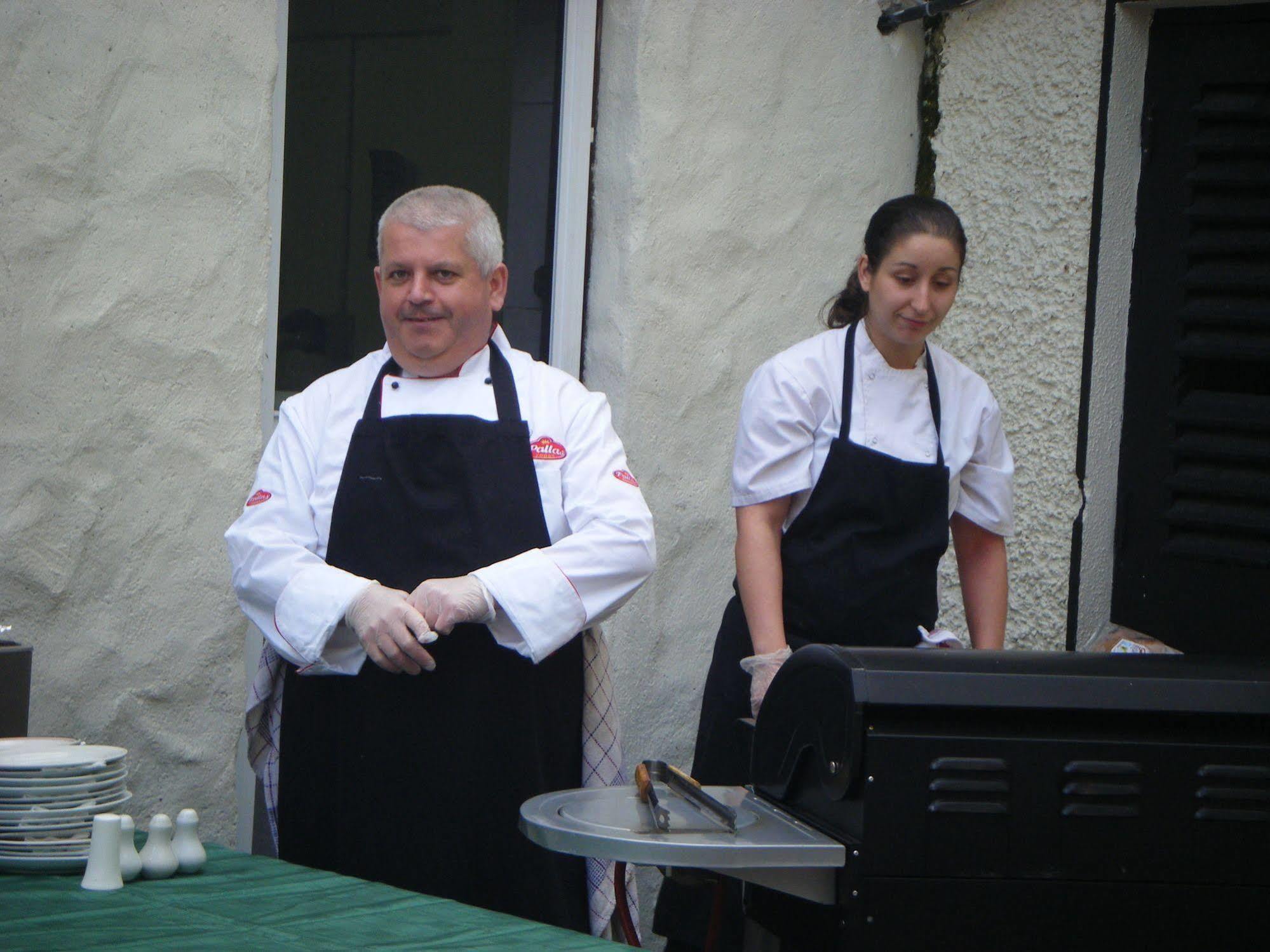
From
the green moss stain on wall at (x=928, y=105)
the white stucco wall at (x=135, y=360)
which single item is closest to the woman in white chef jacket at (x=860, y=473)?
the white stucco wall at (x=135, y=360)

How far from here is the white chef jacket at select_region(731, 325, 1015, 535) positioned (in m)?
2.66

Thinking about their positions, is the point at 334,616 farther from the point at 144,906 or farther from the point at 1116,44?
the point at 1116,44

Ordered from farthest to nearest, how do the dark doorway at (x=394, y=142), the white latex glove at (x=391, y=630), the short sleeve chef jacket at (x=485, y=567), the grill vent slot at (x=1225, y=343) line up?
the grill vent slot at (x=1225, y=343)
the dark doorway at (x=394, y=142)
the short sleeve chef jacket at (x=485, y=567)
the white latex glove at (x=391, y=630)

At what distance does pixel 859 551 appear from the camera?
266 centimetres

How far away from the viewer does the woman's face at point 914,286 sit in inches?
103

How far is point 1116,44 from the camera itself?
3521 millimetres

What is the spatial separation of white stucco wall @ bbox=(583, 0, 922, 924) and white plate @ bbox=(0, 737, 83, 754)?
1714 millimetres

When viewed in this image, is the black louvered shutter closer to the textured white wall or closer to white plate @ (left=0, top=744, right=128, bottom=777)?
the textured white wall

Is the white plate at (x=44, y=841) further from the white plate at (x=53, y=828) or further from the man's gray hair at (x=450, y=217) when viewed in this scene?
the man's gray hair at (x=450, y=217)

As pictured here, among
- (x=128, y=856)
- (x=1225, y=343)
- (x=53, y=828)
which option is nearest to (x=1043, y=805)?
Result: (x=128, y=856)

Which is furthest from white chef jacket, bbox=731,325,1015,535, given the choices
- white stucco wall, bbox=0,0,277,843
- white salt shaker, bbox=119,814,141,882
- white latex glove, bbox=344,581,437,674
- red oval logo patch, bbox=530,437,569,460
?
Answer: white salt shaker, bbox=119,814,141,882

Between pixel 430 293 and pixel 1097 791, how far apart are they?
4.13 feet

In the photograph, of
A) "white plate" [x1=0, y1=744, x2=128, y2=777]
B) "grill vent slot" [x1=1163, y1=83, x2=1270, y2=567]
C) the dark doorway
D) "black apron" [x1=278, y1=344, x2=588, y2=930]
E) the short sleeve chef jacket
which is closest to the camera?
"white plate" [x1=0, y1=744, x2=128, y2=777]

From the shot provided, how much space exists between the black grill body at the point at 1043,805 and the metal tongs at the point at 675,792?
124 millimetres
